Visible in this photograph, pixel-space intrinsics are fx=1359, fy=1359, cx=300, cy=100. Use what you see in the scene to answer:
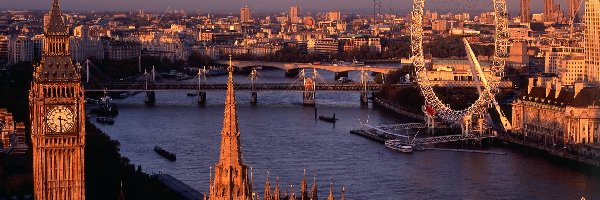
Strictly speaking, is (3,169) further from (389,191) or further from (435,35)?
(435,35)

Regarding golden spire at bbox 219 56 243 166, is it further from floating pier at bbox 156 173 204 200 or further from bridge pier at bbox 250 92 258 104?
bridge pier at bbox 250 92 258 104

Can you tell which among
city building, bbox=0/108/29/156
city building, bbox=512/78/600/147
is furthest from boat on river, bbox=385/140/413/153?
city building, bbox=0/108/29/156

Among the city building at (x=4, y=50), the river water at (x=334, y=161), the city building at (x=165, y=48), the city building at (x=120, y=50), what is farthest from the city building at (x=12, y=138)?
the city building at (x=165, y=48)

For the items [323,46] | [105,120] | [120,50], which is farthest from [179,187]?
[323,46]

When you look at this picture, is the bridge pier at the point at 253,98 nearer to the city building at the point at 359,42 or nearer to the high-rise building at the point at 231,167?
the high-rise building at the point at 231,167

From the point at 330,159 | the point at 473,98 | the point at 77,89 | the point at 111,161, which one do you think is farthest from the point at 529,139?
the point at 77,89

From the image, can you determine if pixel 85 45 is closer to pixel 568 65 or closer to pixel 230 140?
pixel 568 65
